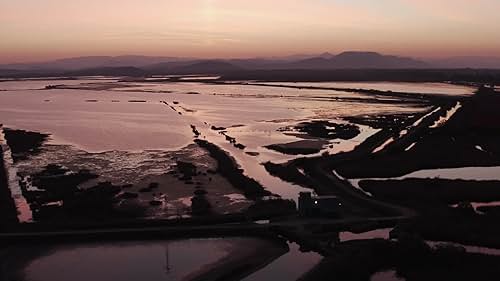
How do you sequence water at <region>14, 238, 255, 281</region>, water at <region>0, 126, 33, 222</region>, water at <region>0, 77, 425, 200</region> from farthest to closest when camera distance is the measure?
water at <region>0, 77, 425, 200</region> < water at <region>0, 126, 33, 222</region> < water at <region>14, 238, 255, 281</region>

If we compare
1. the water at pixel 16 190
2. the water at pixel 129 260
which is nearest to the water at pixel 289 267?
the water at pixel 129 260

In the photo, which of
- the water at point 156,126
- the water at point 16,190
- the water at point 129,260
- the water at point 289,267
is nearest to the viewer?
the water at point 289,267

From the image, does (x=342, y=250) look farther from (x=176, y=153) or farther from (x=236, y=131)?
(x=236, y=131)

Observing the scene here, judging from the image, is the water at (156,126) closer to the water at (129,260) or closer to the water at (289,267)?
the water at (289,267)

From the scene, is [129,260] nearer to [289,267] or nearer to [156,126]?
[289,267]

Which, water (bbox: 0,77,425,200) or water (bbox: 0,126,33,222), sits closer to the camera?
water (bbox: 0,126,33,222)

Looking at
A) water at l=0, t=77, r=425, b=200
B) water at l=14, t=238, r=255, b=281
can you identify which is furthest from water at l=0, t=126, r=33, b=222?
water at l=14, t=238, r=255, b=281

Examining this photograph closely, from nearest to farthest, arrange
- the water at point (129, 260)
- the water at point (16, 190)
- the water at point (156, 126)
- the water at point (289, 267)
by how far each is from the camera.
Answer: the water at point (289, 267)
the water at point (129, 260)
the water at point (16, 190)
the water at point (156, 126)

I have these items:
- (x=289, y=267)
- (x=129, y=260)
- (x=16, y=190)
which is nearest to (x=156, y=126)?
(x=16, y=190)

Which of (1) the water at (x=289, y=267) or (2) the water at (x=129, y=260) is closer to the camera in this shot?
(1) the water at (x=289, y=267)

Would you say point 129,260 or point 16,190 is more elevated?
point 16,190

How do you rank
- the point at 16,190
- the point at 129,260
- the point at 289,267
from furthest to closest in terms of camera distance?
the point at 16,190
the point at 129,260
the point at 289,267

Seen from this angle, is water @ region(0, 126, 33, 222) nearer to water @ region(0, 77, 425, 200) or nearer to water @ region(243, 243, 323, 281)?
water @ region(0, 77, 425, 200)
